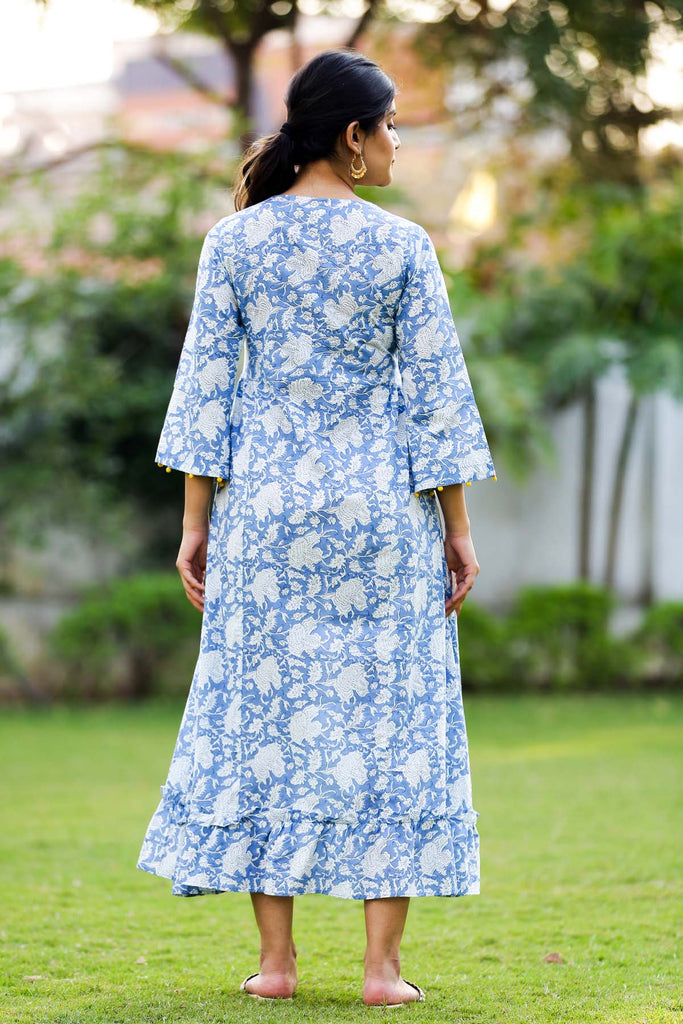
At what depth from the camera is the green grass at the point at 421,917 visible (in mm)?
2492

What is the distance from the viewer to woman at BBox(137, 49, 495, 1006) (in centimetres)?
245

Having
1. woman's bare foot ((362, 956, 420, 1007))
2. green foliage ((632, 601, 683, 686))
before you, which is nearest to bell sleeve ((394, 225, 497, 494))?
woman's bare foot ((362, 956, 420, 1007))

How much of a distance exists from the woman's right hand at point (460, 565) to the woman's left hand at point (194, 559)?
495 mm

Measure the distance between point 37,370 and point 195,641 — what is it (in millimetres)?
1906

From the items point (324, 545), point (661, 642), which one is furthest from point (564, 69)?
point (324, 545)

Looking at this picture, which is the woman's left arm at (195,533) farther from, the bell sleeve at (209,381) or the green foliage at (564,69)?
the green foliage at (564,69)

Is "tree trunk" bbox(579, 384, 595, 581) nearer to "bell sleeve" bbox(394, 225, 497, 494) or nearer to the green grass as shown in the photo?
the green grass

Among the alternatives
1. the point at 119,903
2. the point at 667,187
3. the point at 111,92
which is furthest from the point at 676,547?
the point at 111,92

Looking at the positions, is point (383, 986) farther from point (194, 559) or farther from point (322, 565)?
point (194, 559)

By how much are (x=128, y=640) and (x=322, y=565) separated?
5.61 m

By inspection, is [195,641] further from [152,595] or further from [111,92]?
[111,92]

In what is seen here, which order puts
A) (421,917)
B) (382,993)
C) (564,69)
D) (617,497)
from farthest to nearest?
(617,497) → (564,69) → (421,917) → (382,993)

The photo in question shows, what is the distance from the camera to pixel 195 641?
7.91m

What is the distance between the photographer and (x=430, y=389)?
256 cm
